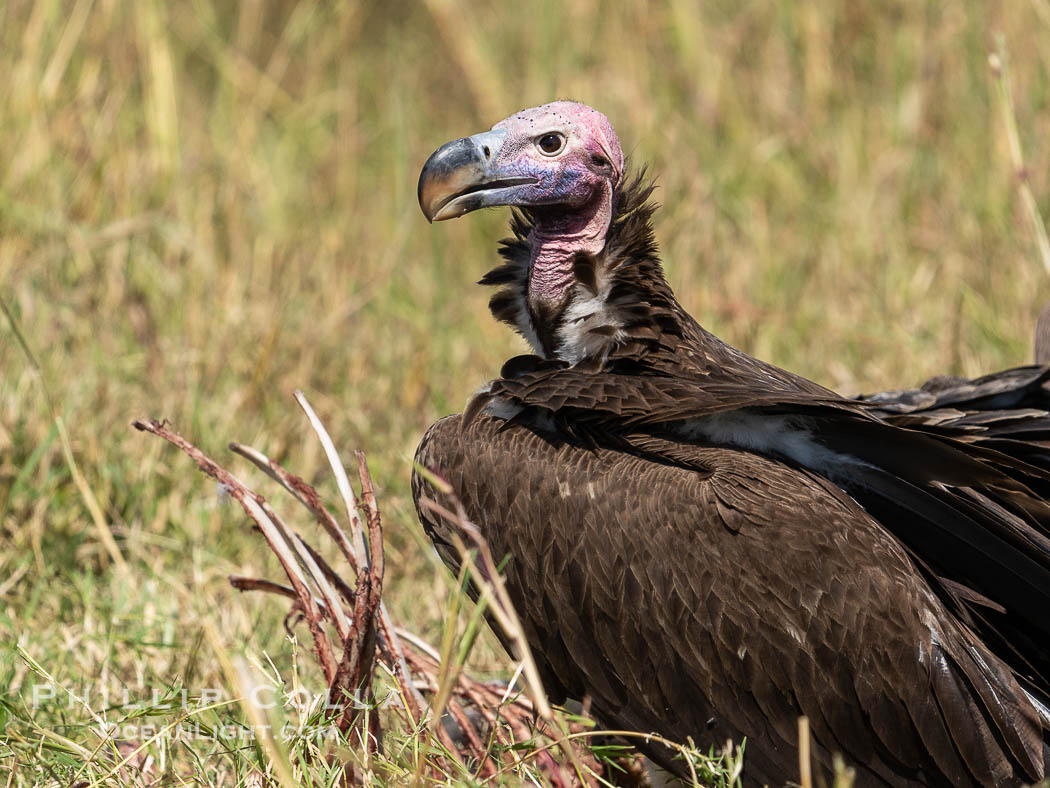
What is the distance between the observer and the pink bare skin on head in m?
3.08

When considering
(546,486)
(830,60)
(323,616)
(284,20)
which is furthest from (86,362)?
(284,20)

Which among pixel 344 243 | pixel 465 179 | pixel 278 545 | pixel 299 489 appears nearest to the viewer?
pixel 278 545

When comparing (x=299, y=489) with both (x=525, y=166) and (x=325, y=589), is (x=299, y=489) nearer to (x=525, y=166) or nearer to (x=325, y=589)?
(x=325, y=589)

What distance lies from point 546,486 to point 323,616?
21.6 inches

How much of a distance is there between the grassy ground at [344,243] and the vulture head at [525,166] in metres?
1.10

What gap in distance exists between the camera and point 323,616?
9.40 feet

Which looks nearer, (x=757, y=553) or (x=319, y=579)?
(x=757, y=553)

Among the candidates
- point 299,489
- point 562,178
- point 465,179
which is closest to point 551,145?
point 562,178

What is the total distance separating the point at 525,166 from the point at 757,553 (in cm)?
103

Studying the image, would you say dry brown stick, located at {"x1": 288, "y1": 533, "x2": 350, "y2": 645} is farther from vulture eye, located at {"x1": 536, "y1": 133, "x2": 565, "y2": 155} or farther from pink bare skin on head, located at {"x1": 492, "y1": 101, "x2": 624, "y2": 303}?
vulture eye, located at {"x1": 536, "y1": 133, "x2": 565, "y2": 155}

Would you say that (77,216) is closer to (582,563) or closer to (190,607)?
(190,607)

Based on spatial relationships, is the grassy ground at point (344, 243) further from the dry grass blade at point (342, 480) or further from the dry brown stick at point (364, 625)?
the dry grass blade at point (342, 480)

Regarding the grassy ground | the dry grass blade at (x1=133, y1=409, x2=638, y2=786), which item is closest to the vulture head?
the dry grass blade at (x1=133, y1=409, x2=638, y2=786)

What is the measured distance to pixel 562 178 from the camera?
3.09m
